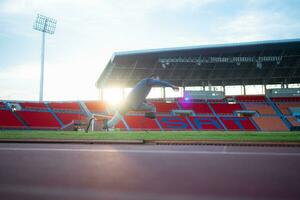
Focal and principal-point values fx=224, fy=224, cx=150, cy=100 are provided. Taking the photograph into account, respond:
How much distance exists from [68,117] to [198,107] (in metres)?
23.5

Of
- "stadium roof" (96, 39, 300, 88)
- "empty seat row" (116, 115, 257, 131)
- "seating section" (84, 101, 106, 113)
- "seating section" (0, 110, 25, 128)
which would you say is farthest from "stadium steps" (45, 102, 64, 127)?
"stadium roof" (96, 39, 300, 88)

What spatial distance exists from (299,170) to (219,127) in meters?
33.6

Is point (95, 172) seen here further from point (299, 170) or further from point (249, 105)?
point (249, 105)

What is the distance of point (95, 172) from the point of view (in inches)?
183

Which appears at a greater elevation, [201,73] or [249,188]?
[201,73]

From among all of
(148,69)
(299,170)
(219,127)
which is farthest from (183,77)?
(299,170)

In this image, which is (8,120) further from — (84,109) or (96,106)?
(96,106)

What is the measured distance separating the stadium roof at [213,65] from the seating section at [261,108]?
5427 mm

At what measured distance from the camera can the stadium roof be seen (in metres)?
33.6

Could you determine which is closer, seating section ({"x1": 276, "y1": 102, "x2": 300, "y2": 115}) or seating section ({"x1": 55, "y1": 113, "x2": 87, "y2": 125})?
seating section ({"x1": 55, "y1": 113, "x2": 87, "y2": 125})

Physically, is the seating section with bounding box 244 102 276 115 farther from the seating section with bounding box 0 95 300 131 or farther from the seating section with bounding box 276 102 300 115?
the seating section with bounding box 276 102 300 115

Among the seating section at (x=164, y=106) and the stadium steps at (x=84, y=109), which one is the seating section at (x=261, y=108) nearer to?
the seating section at (x=164, y=106)

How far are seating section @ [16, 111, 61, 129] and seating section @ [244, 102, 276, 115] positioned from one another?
113 ft

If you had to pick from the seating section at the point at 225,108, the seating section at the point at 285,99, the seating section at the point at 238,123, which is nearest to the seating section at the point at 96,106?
the seating section at the point at 225,108
